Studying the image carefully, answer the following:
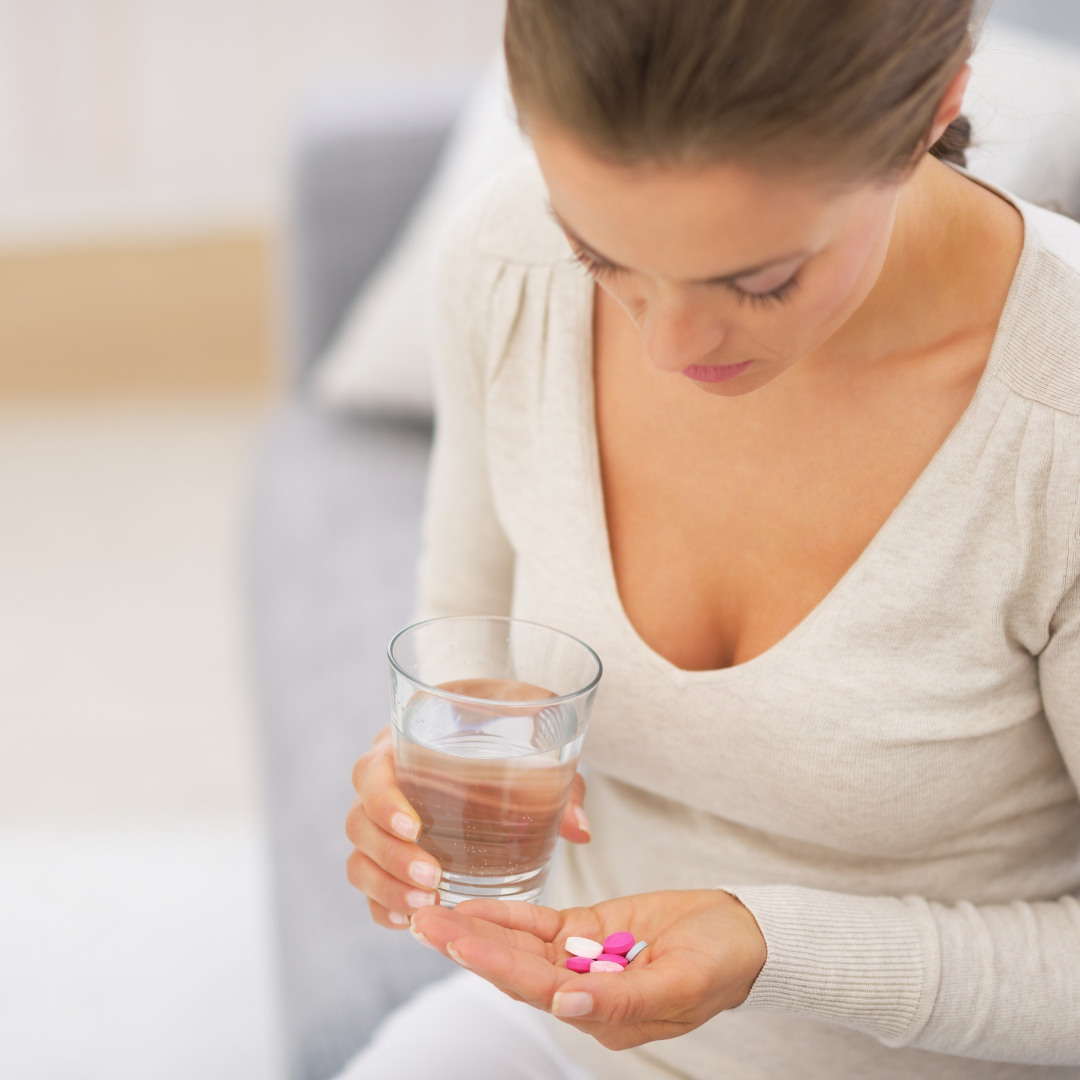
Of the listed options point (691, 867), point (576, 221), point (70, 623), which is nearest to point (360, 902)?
point (691, 867)

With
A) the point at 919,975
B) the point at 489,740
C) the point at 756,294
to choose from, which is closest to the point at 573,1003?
the point at 489,740

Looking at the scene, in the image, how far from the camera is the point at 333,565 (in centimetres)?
185

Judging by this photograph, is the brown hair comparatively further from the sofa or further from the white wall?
the white wall

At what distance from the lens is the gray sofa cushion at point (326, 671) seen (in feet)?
3.95

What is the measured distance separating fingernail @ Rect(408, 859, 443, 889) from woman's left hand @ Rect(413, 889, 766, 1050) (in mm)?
41

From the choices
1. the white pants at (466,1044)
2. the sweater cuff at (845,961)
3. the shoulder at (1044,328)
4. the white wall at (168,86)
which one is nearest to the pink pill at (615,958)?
the sweater cuff at (845,961)

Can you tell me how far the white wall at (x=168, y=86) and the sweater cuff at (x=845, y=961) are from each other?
11.2 feet

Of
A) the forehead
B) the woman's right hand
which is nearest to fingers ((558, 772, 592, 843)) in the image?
the woman's right hand

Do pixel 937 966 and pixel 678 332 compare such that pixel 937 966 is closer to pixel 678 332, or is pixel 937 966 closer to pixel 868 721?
pixel 868 721

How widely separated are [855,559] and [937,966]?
0.89 feet

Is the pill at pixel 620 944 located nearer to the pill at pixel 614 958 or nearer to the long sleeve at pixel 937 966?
the pill at pixel 614 958

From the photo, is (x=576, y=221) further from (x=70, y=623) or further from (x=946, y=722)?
(x=70, y=623)

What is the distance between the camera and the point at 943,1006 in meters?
0.84

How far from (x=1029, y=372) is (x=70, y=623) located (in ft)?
7.94
